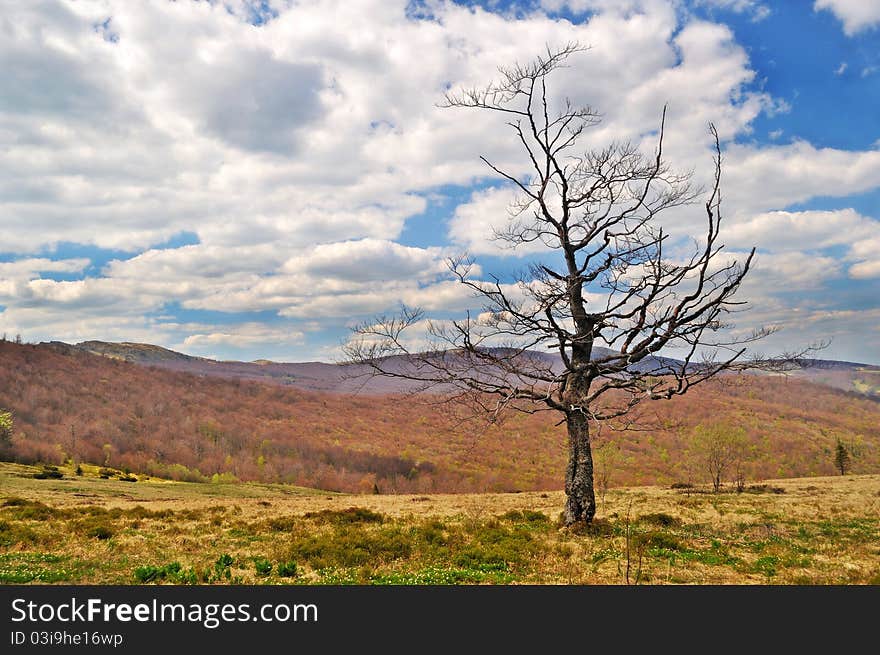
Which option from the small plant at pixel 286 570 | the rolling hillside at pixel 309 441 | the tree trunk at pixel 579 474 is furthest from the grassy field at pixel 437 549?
the rolling hillside at pixel 309 441

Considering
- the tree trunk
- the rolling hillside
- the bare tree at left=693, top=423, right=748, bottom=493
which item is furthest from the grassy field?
the rolling hillside

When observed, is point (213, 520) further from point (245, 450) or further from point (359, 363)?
point (245, 450)

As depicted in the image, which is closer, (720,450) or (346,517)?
(346,517)

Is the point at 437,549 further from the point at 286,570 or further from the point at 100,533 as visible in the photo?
the point at 100,533

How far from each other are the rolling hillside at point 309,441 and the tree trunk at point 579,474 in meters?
83.8

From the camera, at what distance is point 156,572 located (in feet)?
38.6

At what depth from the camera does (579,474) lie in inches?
727

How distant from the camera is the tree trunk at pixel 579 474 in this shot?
18.3 metres

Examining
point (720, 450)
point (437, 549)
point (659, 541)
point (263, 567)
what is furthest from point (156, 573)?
point (720, 450)

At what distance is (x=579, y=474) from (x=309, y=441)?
161695 mm

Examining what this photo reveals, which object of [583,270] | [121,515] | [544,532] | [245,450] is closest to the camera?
[544,532]
